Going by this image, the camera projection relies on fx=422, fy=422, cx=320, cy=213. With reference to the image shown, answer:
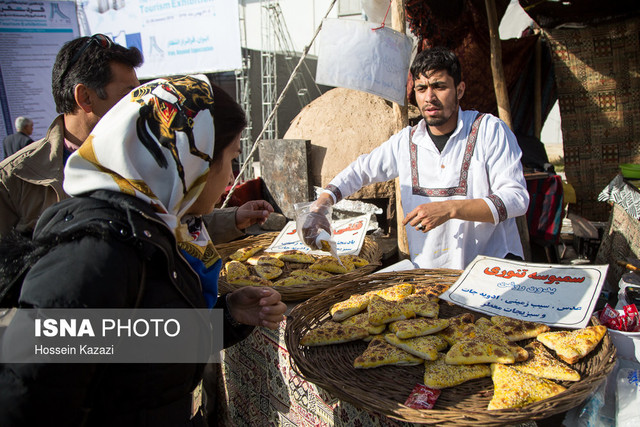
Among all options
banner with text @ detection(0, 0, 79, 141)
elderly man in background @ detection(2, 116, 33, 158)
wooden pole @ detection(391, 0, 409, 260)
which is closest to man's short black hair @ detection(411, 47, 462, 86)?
wooden pole @ detection(391, 0, 409, 260)

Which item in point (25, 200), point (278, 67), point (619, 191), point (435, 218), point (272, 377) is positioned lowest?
point (272, 377)

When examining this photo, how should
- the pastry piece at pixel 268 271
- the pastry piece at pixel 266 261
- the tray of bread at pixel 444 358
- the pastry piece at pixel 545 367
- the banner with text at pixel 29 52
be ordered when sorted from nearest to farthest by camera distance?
the tray of bread at pixel 444 358, the pastry piece at pixel 545 367, the pastry piece at pixel 268 271, the pastry piece at pixel 266 261, the banner with text at pixel 29 52

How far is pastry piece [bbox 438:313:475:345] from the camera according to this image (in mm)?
1499

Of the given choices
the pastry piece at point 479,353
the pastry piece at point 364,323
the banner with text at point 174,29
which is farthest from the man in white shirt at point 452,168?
the banner with text at point 174,29

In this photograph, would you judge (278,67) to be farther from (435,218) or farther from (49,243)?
(49,243)

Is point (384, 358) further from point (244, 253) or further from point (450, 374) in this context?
point (244, 253)

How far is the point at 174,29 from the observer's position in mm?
7840

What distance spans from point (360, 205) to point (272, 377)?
8.84 feet

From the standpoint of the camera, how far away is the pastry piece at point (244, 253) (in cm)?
267

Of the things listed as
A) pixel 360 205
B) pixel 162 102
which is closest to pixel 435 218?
pixel 162 102

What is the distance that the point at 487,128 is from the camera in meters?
2.51

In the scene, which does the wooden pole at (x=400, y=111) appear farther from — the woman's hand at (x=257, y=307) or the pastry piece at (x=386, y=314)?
the woman's hand at (x=257, y=307)

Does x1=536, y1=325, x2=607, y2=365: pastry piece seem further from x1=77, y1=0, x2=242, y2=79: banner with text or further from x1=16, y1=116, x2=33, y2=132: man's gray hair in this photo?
x1=16, y1=116, x2=33, y2=132: man's gray hair

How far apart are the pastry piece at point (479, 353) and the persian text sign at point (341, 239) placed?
3.85 feet
